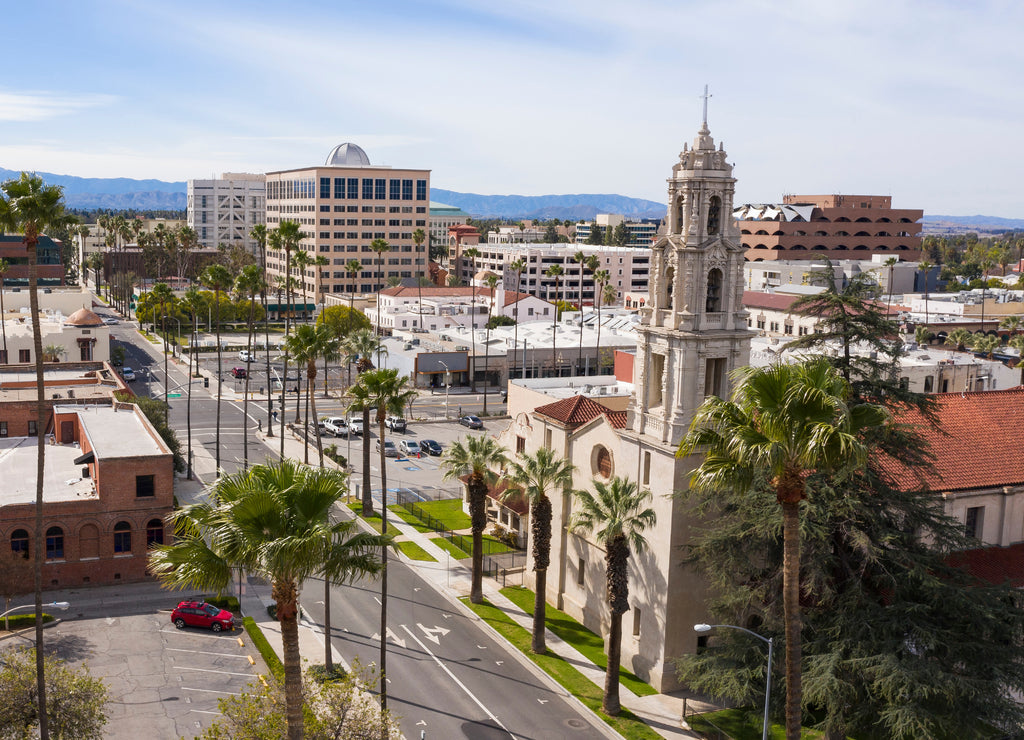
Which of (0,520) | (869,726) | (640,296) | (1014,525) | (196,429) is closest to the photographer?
(869,726)

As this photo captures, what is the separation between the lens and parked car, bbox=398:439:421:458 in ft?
271

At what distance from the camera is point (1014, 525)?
43250 millimetres

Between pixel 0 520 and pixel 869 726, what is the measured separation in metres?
44.2

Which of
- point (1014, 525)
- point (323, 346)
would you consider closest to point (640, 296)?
point (323, 346)

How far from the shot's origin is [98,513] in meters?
50.8

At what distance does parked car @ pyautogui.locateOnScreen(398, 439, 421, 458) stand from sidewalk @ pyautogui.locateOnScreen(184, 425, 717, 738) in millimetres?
18402

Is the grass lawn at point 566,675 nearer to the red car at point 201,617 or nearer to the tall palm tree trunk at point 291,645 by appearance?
the red car at point 201,617

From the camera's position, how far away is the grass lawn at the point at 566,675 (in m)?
36.8

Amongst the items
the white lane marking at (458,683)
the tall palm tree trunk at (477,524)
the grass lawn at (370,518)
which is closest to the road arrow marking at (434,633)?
the white lane marking at (458,683)

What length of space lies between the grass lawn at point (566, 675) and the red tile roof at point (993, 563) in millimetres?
15550

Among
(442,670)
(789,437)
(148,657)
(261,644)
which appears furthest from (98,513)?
(789,437)

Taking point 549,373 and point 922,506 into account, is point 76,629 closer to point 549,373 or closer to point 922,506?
point 922,506

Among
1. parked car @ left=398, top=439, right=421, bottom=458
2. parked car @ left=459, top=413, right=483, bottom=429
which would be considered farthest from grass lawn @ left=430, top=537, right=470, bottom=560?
parked car @ left=459, top=413, right=483, bottom=429

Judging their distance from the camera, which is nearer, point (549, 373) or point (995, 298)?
point (549, 373)
